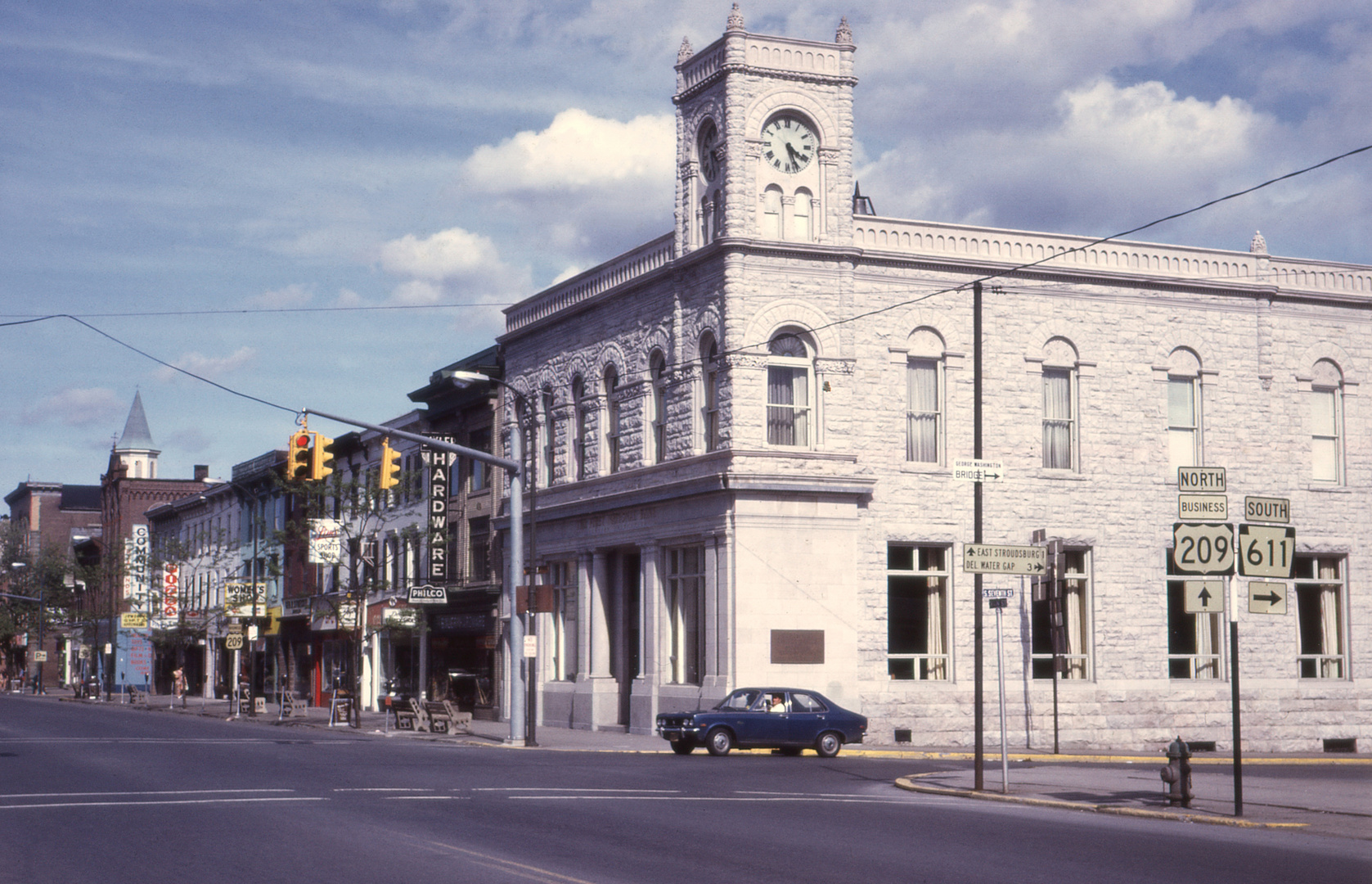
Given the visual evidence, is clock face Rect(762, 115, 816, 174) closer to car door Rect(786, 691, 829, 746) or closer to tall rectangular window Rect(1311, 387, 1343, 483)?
car door Rect(786, 691, 829, 746)

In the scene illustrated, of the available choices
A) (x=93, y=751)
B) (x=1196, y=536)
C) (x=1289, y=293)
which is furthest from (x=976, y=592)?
(x=1289, y=293)

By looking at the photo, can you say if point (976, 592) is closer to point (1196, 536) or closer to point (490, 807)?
point (1196, 536)

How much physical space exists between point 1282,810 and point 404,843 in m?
11.7

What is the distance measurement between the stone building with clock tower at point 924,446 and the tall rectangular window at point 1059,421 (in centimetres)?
7

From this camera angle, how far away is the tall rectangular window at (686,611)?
123ft

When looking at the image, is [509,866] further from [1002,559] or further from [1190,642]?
[1190,642]

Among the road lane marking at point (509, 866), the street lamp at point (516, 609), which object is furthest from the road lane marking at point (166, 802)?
the street lamp at point (516, 609)

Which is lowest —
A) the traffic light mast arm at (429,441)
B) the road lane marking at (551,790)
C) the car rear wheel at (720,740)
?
the car rear wheel at (720,740)

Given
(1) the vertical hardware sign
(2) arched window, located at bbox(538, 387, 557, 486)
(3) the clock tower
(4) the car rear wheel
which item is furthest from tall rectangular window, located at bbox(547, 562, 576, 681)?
(4) the car rear wheel

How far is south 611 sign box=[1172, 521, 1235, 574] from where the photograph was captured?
18969 mm

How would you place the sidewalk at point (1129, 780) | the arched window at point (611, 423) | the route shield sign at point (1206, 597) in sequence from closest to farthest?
1. the route shield sign at point (1206, 597)
2. the sidewalk at point (1129, 780)
3. the arched window at point (611, 423)

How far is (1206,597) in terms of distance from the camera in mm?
19219

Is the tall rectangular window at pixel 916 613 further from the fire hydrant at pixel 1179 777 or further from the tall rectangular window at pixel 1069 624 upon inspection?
the fire hydrant at pixel 1179 777

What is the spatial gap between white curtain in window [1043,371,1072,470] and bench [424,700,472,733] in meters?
16.0
